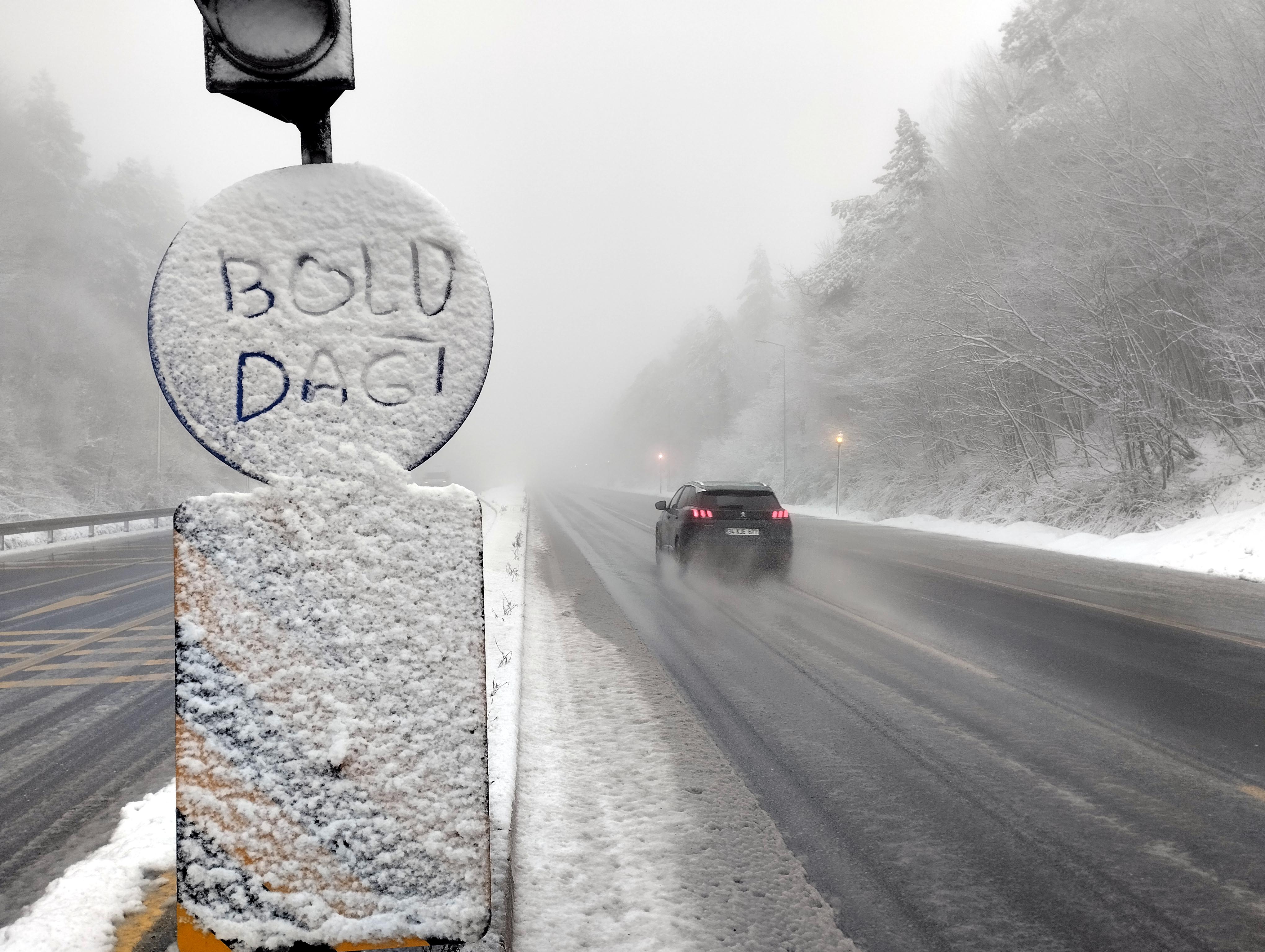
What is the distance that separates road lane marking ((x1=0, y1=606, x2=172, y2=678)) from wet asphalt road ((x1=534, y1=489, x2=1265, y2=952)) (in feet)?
17.3

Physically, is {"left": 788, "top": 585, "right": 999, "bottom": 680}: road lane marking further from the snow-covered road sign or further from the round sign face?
the round sign face

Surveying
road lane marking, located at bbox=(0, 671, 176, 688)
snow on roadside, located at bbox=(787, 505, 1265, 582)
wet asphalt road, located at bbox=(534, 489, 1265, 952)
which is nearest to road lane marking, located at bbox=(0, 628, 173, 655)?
road lane marking, located at bbox=(0, 671, 176, 688)

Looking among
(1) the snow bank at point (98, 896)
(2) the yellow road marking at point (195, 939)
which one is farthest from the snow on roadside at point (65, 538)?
(2) the yellow road marking at point (195, 939)

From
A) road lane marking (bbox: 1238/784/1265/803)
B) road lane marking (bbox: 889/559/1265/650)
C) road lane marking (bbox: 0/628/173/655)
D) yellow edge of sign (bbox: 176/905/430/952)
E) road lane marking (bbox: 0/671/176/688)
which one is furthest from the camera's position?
road lane marking (bbox: 0/628/173/655)

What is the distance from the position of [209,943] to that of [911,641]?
6.69 meters

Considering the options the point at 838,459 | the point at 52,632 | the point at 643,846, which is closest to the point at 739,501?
the point at 52,632

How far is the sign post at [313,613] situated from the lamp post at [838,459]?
3136 centimetres

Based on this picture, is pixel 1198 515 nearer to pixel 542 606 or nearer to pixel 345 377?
pixel 542 606

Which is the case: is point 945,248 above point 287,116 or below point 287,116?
above

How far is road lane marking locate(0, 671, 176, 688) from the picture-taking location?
19.2 ft

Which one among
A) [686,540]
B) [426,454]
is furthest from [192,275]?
[686,540]

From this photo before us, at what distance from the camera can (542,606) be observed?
30.9 ft

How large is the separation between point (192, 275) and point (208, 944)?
1206 mm

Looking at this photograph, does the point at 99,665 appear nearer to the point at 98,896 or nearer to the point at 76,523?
the point at 98,896
